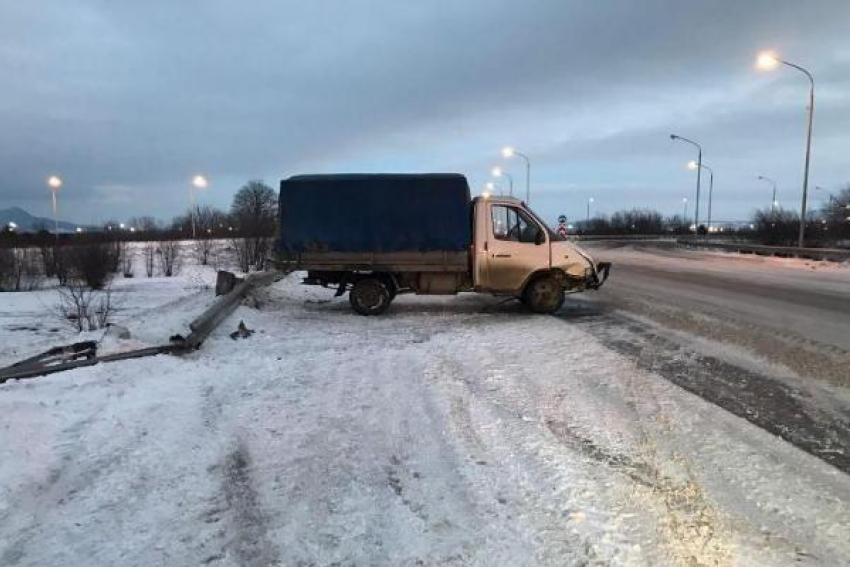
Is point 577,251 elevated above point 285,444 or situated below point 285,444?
above

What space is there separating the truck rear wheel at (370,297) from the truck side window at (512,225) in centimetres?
253

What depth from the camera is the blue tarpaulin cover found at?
13.2 meters

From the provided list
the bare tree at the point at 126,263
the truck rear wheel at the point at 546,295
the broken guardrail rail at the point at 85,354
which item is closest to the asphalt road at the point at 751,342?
the truck rear wheel at the point at 546,295

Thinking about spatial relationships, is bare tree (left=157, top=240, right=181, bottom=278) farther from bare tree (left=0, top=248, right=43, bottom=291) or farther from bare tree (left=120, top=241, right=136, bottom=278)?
bare tree (left=0, top=248, right=43, bottom=291)

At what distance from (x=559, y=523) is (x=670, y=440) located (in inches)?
77.7

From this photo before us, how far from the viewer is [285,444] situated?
18.1ft

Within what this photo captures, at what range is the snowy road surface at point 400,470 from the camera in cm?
384

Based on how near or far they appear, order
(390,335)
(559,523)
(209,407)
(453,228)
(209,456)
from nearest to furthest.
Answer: (559,523), (209,456), (209,407), (390,335), (453,228)

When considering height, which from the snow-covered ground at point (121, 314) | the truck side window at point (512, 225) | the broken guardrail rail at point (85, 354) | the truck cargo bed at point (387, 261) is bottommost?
the snow-covered ground at point (121, 314)

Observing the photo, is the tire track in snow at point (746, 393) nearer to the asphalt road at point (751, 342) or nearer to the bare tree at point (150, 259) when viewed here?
the asphalt road at point (751, 342)

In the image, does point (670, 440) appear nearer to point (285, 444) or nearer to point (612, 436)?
point (612, 436)

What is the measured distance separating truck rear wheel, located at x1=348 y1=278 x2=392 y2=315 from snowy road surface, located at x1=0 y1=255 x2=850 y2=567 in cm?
478

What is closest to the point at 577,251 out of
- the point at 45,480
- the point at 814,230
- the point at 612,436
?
the point at 612,436

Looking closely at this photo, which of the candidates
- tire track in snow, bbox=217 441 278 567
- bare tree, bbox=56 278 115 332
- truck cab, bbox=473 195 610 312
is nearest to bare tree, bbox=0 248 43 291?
bare tree, bbox=56 278 115 332
